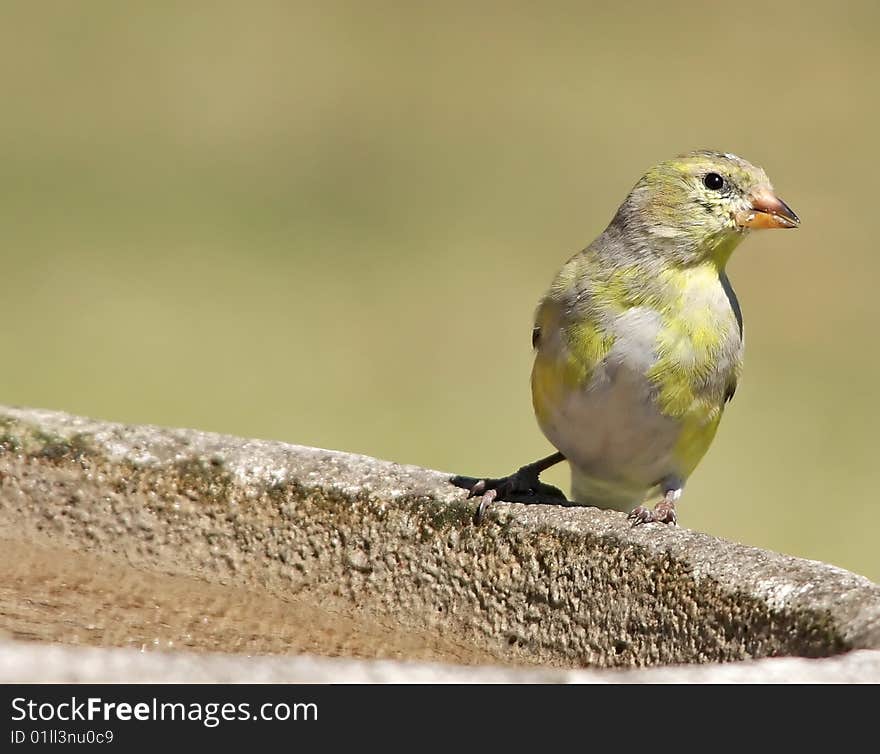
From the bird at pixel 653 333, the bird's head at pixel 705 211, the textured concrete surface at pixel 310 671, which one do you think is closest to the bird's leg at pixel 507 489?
the bird at pixel 653 333

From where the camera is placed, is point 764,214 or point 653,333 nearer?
point 653,333

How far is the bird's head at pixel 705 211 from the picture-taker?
3818 millimetres

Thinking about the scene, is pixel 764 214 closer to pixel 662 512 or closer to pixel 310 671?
pixel 662 512

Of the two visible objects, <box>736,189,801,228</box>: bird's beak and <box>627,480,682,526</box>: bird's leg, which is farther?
<box>736,189,801,228</box>: bird's beak

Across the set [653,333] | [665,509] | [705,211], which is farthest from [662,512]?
[705,211]

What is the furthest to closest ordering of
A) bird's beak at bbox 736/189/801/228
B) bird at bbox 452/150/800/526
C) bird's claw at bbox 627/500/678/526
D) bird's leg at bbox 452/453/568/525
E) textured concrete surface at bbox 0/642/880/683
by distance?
bird's beak at bbox 736/189/801/228
bird at bbox 452/150/800/526
bird's leg at bbox 452/453/568/525
bird's claw at bbox 627/500/678/526
textured concrete surface at bbox 0/642/880/683

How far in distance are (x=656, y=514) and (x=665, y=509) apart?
246mm

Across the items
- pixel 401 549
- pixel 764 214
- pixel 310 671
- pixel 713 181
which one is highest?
pixel 713 181

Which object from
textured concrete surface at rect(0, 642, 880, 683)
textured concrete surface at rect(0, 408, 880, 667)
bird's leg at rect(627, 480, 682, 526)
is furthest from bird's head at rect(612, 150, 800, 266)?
textured concrete surface at rect(0, 642, 880, 683)

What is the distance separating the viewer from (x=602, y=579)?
279cm

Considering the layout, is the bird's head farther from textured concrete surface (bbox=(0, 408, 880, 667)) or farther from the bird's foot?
textured concrete surface (bbox=(0, 408, 880, 667))

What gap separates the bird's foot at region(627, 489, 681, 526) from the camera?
305 centimetres

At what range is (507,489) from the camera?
331 centimetres
